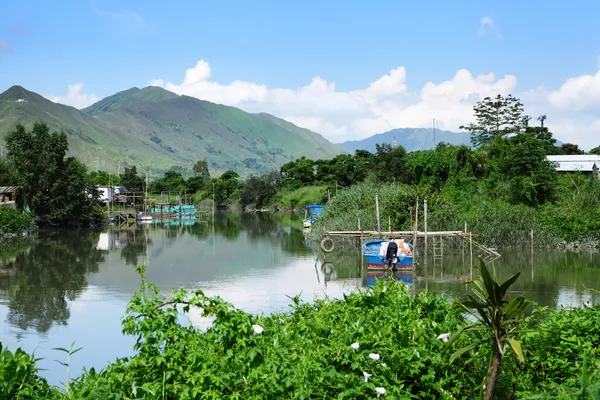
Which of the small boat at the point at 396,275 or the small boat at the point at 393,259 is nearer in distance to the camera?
the small boat at the point at 396,275

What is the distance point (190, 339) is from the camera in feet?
15.1

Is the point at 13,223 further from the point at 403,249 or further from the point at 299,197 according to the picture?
the point at 299,197

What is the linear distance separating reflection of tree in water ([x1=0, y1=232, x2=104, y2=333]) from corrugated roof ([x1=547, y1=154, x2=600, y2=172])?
28996 millimetres

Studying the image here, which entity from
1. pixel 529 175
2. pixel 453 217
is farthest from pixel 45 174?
pixel 529 175

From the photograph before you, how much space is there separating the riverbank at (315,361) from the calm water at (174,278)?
408 centimetres

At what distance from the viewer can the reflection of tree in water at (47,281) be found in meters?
14.8

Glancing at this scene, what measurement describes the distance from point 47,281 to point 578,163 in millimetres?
34124

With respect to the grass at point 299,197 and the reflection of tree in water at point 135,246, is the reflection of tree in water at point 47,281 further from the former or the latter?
the grass at point 299,197

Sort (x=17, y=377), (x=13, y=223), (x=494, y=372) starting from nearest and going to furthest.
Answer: (x=17, y=377), (x=494, y=372), (x=13, y=223)

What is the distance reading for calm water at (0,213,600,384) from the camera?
42.8 ft

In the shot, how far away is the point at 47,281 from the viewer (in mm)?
20422

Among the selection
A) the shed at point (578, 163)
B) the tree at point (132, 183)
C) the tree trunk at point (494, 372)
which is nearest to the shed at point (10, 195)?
the tree at point (132, 183)

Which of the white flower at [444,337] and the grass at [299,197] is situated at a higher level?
the grass at [299,197]

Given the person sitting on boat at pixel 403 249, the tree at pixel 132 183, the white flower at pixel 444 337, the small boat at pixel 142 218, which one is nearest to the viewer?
the white flower at pixel 444 337
